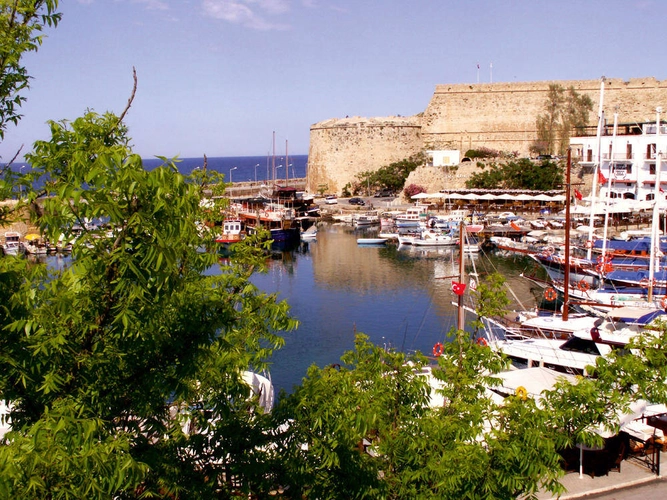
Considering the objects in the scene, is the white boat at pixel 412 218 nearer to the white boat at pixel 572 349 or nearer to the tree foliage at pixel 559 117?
the tree foliage at pixel 559 117

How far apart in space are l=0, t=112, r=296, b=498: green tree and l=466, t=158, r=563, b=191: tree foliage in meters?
38.5

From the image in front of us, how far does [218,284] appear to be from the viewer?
18.4 ft

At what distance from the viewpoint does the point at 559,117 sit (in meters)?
44.8

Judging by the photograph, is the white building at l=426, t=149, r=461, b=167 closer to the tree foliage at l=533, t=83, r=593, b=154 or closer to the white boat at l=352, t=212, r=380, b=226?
the tree foliage at l=533, t=83, r=593, b=154

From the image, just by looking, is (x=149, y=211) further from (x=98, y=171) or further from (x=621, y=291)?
(x=621, y=291)

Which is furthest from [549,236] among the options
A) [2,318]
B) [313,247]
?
[2,318]

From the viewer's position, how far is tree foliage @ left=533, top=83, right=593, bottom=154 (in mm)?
44344

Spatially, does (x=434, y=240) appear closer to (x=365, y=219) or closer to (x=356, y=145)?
(x=365, y=219)

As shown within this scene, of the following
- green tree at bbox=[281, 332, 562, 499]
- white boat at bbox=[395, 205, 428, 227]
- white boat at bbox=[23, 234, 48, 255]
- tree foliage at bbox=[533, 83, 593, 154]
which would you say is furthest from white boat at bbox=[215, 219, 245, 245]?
green tree at bbox=[281, 332, 562, 499]

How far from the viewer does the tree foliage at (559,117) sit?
44344mm

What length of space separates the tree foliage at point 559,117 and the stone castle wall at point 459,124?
0.38m

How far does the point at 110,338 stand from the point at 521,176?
3990cm

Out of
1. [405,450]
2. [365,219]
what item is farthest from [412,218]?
[405,450]

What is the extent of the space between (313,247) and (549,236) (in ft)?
37.6
